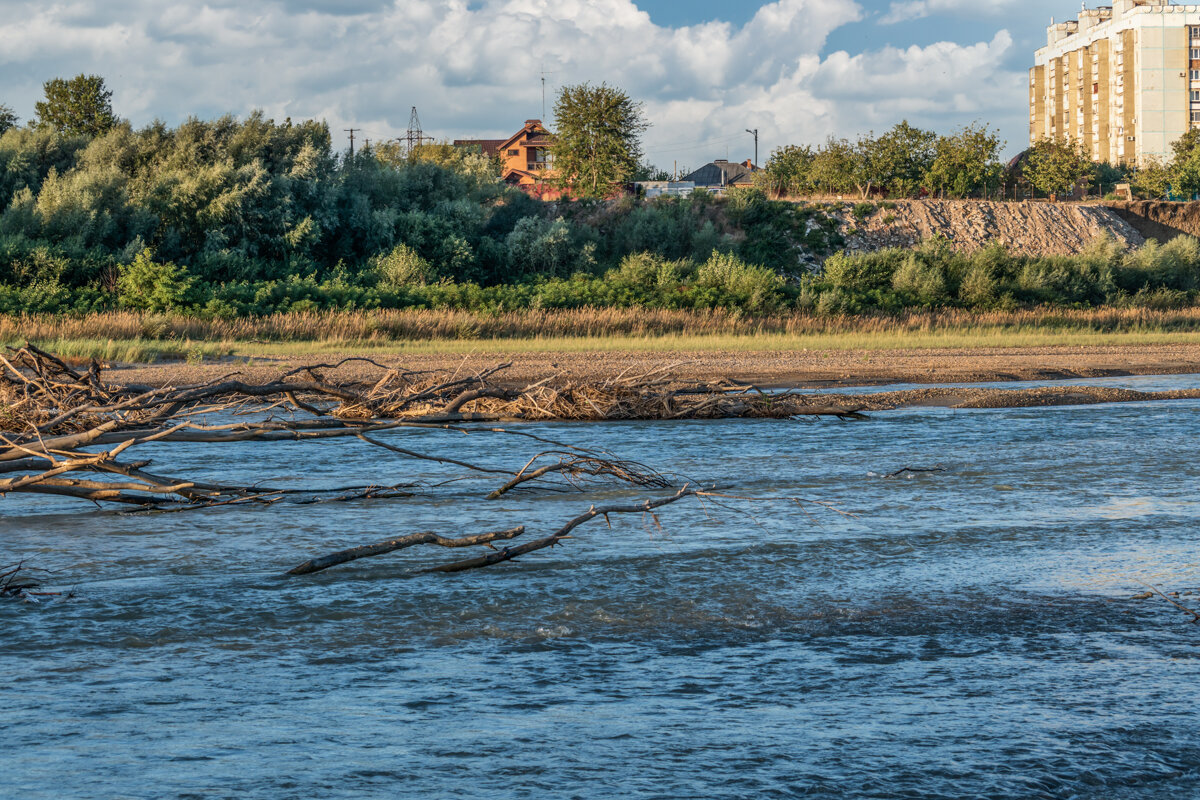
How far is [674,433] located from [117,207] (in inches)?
1247

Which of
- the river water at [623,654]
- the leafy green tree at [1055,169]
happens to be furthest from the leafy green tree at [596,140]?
the river water at [623,654]

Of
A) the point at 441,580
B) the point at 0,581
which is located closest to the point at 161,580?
the point at 0,581

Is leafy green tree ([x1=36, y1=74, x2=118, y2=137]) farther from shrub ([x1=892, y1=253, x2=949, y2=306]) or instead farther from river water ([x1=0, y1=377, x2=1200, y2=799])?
river water ([x1=0, y1=377, x2=1200, y2=799])

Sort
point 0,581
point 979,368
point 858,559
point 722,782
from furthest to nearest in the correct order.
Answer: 1. point 979,368
2. point 858,559
3. point 0,581
4. point 722,782

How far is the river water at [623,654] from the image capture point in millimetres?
4680

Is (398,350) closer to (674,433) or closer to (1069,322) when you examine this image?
(674,433)

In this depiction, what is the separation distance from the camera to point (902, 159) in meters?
69.2

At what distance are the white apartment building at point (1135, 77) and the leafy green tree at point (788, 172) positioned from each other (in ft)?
166

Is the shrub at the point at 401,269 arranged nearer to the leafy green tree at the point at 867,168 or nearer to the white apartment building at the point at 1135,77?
the leafy green tree at the point at 867,168

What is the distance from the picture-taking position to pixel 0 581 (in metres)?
7.47

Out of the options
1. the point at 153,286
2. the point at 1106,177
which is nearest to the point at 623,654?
the point at 153,286

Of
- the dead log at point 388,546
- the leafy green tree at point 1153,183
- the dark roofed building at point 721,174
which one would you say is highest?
the dark roofed building at point 721,174

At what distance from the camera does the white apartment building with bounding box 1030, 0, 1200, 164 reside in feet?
413

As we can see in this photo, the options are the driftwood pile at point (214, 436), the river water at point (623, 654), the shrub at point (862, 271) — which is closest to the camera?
the river water at point (623, 654)
